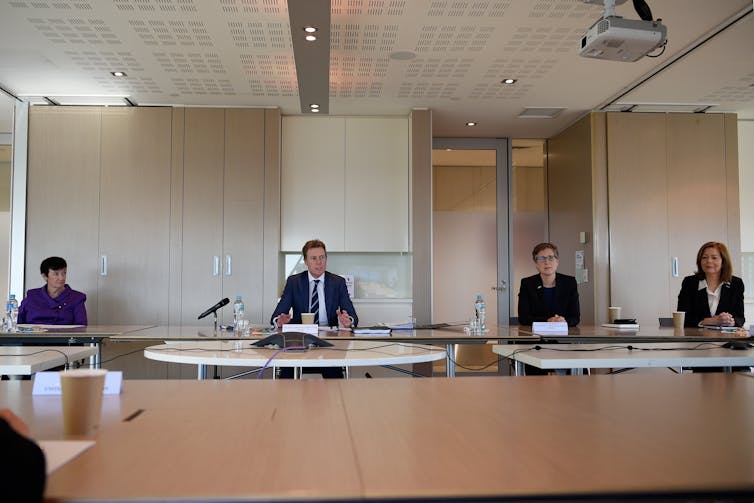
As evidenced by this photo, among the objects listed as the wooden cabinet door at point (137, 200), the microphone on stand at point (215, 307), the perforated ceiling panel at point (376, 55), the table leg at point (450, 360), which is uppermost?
the perforated ceiling panel at point (376, 55)

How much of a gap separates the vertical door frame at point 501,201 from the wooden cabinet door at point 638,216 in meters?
1.34

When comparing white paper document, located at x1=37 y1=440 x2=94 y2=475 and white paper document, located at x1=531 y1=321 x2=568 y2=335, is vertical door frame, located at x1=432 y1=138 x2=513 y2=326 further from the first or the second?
white paper document, located at x1=37 y1=440 x2=94 y2=475

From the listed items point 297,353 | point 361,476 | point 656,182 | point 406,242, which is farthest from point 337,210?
point 361,476

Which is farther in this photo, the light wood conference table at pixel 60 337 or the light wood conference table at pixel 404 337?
the light wood conference table at pixel 60 337

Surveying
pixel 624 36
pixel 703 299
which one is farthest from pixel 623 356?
pixel 703 299

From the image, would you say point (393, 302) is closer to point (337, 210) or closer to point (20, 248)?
point (337, 210)

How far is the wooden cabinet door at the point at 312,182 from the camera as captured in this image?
6.61m

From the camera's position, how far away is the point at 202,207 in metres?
6.35

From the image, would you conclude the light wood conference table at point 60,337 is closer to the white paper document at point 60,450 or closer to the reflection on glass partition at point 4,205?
the white paper document at point 60,450

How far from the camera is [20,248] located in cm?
621

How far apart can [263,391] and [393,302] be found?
493 centimetres

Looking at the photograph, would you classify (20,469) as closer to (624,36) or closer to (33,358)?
(33,358)

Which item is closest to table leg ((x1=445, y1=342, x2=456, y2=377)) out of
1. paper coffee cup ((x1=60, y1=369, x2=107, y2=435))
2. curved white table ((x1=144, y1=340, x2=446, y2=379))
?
curved white table ((x1=144, y1=340, x2=446, y2=379))

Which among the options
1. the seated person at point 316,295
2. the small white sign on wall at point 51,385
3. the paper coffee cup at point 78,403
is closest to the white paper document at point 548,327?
the seated person at point 316,295
